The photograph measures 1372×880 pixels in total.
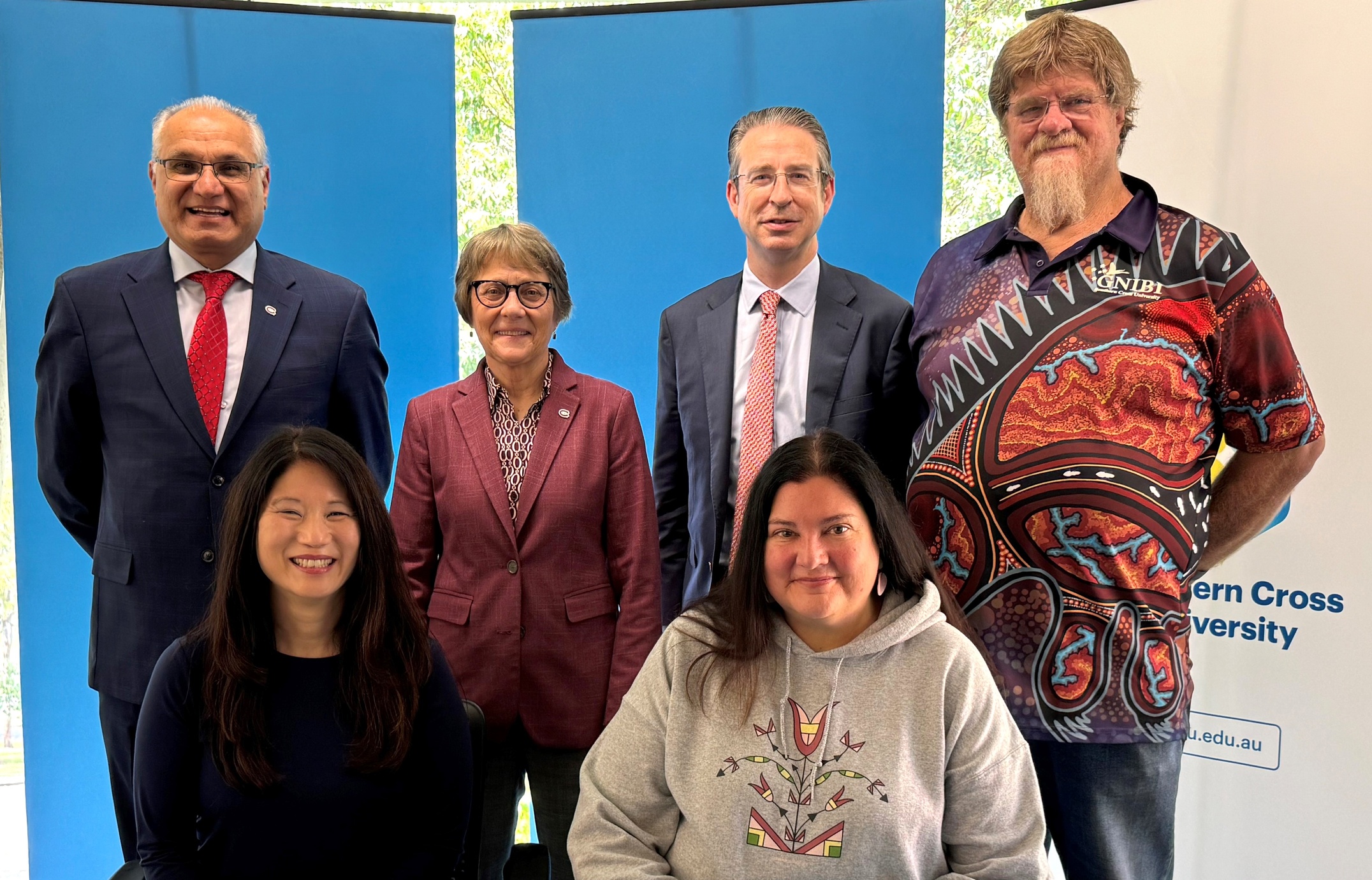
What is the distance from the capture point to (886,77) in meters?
3.28

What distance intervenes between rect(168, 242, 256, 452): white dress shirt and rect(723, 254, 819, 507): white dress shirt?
116cm

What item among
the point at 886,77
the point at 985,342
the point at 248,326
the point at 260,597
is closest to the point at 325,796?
the point at 260,597

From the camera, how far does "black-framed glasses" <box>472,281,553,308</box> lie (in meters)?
2.40

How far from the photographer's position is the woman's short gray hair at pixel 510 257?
241cm

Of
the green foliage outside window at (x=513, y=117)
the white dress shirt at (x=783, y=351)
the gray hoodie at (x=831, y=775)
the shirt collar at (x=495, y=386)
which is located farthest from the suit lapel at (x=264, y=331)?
the green foliage outside window at (x=513, y=117)

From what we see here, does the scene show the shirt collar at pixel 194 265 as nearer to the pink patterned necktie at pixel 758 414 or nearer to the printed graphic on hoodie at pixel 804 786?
the pink patterned necktie at pixel 758 414

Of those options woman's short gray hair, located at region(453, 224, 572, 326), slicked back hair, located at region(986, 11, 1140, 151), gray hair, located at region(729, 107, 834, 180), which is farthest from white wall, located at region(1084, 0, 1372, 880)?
woman's short gray hair, located at region(453, 224, 572, 326)

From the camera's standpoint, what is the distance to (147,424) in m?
2.40

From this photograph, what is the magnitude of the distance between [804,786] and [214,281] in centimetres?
177

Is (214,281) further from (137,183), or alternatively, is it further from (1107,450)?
(1107,450)

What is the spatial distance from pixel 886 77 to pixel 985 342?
1.44m

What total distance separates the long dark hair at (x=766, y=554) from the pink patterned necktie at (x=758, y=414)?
60 cm

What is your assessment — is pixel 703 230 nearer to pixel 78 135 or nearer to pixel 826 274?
pixel 826 274

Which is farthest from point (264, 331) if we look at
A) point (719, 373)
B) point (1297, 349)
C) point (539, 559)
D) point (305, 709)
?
point (1297, 349)
